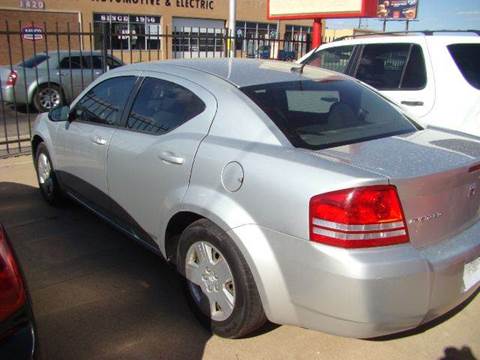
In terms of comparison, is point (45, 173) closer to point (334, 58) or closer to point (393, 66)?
point (334, 58)

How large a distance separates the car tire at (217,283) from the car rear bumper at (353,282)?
4.2 inches

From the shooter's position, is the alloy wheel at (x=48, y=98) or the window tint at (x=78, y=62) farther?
the window tint at (x=78, y=62)

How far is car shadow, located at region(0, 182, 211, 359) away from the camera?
2.77 meters

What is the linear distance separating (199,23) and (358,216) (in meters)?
31.8

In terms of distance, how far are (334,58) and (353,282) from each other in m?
4.31

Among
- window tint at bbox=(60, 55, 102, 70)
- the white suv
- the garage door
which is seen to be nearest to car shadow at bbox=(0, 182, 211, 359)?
the white suv

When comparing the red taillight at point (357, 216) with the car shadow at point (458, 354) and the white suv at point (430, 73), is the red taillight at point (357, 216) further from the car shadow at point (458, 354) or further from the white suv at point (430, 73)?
the white suv at point (430, 73)

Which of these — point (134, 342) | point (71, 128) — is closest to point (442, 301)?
point (134, 342)

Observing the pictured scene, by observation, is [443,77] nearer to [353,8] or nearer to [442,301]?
[442,301]

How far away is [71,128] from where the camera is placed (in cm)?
414

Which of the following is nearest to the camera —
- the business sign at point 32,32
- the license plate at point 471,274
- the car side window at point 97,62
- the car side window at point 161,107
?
the license plate at point 471,274

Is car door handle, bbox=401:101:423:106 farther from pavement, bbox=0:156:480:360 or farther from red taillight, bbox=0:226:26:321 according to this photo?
red taillight, bbox=0:226:26:321

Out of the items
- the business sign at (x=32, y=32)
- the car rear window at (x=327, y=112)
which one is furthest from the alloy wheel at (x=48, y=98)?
the car rear window at (x=327, y=112)

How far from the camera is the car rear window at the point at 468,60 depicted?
4.58m
